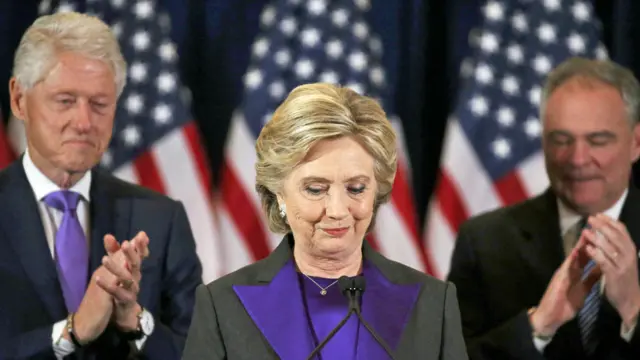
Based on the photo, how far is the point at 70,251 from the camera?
306 cm

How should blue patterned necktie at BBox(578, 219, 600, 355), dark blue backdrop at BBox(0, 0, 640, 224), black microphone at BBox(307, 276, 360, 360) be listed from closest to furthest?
black microphone at BBox(307, 276, 360, 360)
blue patterned necktie at BBox(578, 219, 600, 355)
dark blue backdrop at BBox(0, 0, 640, 224)

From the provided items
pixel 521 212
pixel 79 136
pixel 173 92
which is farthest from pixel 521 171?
pixel 79 136

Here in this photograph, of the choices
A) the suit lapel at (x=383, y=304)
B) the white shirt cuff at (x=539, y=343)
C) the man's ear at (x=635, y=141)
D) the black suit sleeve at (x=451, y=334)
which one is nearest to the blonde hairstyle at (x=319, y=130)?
the suit lapel at (x=383, y=304)

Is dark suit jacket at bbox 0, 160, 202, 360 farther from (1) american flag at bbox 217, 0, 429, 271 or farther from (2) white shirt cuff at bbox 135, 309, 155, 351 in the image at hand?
(1) american flag at bbox 217, 0, 429, 271

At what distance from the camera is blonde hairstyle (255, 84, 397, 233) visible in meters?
2.20

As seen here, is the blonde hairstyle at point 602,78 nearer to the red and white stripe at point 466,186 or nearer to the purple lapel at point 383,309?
the red and white stripe at point 466,186

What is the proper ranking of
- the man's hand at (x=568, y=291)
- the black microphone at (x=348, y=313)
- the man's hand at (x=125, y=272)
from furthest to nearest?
the man's hand at (x=568, y=291)
the man's hand at (x=125, y=272)
the black microphone at (x=348, y=313)

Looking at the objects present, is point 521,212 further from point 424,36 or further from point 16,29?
point 16,29

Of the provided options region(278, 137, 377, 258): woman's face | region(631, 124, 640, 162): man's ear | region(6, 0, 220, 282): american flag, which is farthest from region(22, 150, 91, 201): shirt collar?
region(631, 124, 640, 162): man's ear

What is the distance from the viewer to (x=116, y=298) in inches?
112

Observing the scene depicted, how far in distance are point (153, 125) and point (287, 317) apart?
5.84ft

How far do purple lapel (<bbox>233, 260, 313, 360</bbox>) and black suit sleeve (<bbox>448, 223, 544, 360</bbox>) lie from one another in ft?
3.53

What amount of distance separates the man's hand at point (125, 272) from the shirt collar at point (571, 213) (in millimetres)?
1348

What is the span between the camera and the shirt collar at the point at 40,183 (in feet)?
10.1
